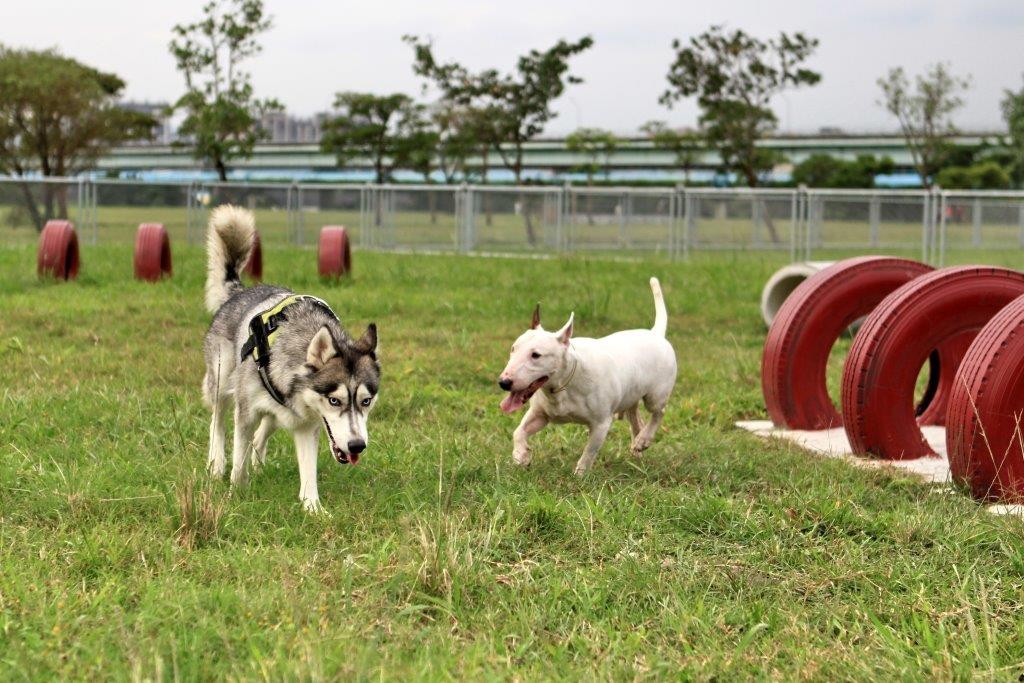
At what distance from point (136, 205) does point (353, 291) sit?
13.2 metres

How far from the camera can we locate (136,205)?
26594mm

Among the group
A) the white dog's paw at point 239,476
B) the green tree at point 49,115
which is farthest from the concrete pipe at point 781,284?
the green tree at point 49,115

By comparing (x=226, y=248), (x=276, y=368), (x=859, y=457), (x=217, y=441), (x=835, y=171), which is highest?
(x=835, y=171)

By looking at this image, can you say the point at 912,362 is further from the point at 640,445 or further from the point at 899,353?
the point at 640,445

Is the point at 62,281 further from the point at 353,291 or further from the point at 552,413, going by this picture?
the point at 552,413

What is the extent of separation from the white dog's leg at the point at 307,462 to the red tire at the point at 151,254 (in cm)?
1035

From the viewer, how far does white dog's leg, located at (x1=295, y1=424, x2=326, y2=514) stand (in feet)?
17.9

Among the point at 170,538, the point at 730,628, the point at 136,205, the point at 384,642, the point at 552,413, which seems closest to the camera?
the point at 384,642

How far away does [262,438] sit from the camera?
20.4ft

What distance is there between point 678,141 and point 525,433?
2195 inches

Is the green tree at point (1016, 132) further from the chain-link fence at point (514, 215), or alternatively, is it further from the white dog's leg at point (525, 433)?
the white dog's leg at point (525, 433)

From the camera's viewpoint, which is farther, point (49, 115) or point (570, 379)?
point (49, 115)

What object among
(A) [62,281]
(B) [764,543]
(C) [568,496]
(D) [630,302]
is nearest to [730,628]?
(B) [764,543]

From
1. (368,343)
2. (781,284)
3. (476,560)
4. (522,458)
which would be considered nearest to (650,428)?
(522,458)
